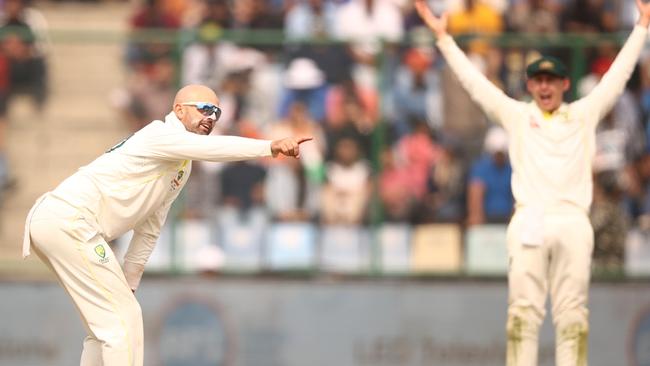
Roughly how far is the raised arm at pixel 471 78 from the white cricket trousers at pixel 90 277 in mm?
3222

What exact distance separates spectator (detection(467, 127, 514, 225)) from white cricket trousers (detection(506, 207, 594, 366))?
3200 millimetres

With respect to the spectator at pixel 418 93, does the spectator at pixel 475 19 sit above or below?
above

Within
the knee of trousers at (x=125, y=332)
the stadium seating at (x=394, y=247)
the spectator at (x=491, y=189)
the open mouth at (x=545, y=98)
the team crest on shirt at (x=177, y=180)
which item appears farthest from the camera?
the stadium seating at (x=394, y=247)

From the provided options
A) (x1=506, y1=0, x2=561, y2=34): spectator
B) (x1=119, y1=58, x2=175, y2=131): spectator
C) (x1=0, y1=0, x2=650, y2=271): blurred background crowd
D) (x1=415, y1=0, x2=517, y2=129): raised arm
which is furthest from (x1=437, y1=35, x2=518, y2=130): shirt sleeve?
(x1=506, y1=0, x2=561, y2=34): spectator

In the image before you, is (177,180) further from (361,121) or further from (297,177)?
(361,121)

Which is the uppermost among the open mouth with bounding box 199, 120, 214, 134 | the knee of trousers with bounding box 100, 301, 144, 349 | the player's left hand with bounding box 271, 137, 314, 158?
the open mouth with bounding box 199, 120, 214, 134

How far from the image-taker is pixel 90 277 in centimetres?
1093

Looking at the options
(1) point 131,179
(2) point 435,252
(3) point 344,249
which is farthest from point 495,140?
(1) point 131,179

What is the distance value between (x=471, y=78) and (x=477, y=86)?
77mm

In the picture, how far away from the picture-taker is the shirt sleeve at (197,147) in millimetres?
10609

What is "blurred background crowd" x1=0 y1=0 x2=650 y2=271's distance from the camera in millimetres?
15523

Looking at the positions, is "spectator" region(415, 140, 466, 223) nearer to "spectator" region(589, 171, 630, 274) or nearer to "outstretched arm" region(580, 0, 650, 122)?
"spectator" region(589, 171, 630, 274)

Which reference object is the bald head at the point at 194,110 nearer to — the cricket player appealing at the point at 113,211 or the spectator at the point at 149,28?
the cricket player appealing at the point at 113,211

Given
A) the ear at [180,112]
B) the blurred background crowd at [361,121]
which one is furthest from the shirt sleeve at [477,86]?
the blurred background crowd at [361,121]
